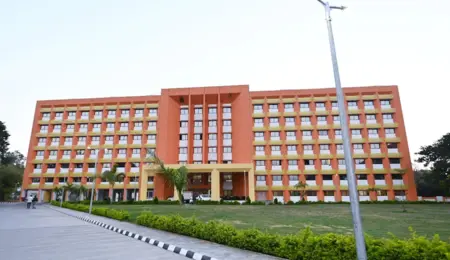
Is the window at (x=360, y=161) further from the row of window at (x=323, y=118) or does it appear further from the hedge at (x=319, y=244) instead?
the hedge at (x=319, y=244)

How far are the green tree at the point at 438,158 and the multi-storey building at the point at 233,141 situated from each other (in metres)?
4.34

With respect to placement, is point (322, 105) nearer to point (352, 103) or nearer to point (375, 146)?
point (352, 103)

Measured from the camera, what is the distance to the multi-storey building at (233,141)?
42.2m

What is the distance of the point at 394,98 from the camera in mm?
44406

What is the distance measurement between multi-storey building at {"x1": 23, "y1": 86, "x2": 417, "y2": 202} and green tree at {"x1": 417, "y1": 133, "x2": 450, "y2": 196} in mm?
4339

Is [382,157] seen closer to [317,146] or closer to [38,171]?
[317,146]

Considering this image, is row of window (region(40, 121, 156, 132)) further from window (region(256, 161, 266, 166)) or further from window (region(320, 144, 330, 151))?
window (region(320, 144, 330, 151))

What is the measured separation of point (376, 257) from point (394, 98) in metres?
46.9

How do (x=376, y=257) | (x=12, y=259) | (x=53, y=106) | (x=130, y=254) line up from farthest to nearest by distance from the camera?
(x=53, y=106)
(x=130, y=254)
(x=12, y=259)
(x=376, y=257)

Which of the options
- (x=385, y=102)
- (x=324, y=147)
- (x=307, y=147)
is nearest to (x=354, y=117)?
(x=385, y=102)

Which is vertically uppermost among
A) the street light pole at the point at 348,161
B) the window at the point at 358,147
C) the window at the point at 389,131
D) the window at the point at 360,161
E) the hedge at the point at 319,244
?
the window at the point at 389,131

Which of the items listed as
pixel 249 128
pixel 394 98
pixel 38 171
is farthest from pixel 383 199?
pixel 38 171

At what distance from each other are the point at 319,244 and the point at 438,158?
48232mm

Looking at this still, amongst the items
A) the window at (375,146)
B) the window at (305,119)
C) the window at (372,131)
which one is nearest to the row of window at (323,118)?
the window at (305,119)
